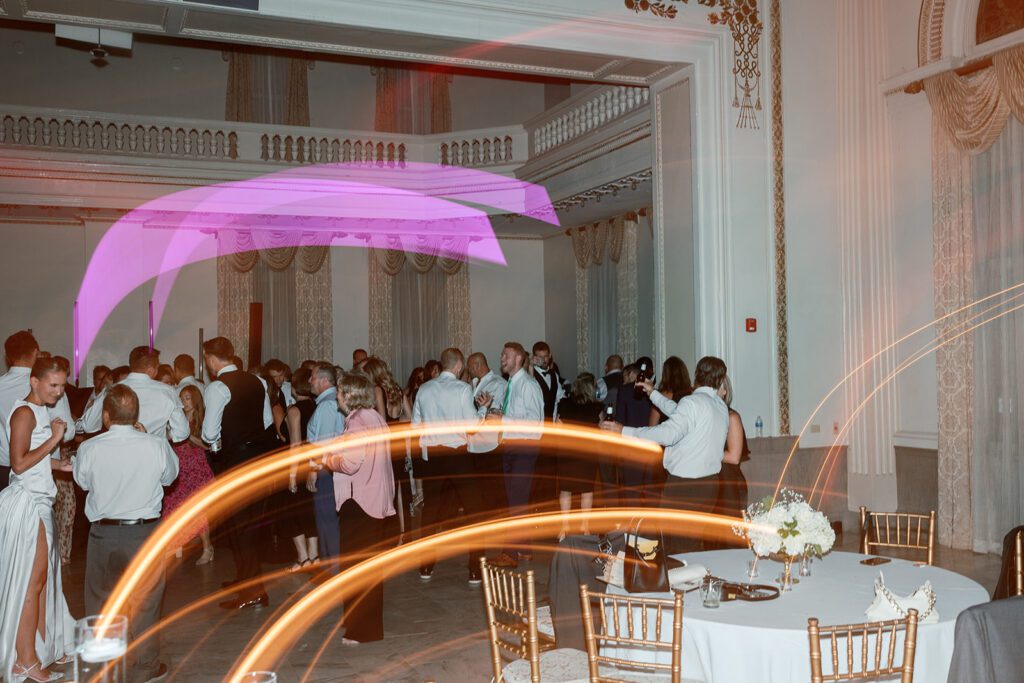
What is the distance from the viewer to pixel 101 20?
6.81m

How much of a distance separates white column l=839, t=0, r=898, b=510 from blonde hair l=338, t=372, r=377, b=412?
15.7 ft

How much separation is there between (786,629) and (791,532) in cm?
65

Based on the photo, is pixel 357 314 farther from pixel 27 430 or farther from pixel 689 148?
pixel 27 430

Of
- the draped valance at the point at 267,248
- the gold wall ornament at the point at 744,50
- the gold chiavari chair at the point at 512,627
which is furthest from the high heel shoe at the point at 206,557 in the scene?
the draped valance at the point at 267,248

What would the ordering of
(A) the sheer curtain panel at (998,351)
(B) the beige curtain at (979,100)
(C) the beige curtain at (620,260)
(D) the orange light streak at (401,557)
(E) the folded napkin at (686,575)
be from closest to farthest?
1. (E) the folded napkin at (686,575)
2. (D) the orange light streak at (401,557)
3. (B) the beige curtain at (979,100)
4. (A) the sheer curtain panel at (998,351)
5. (C) the beige curtain at (620,260)

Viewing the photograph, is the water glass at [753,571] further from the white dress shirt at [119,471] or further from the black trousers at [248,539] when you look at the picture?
the black trousers at [248,539]

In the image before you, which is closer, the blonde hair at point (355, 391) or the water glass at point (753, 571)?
the water glass at point (753, 571)

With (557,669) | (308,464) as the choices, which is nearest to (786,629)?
(557,669)

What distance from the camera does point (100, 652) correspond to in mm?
1712

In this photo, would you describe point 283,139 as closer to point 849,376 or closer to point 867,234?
point 867,234

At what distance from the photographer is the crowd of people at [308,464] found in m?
4.54

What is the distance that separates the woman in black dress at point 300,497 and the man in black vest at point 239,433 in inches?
9.8

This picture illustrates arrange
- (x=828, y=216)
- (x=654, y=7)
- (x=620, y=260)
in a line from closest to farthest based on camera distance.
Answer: (x=654, y=7) < (x=828, y=216) < (x=620, y=260)

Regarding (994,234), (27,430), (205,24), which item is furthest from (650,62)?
(27,430)
